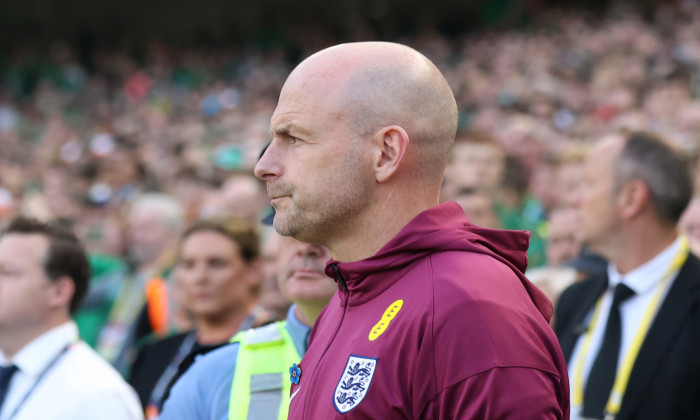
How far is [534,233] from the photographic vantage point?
20.5ft

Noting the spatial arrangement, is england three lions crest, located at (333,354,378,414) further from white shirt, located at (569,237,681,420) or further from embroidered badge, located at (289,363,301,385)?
white shirt, located at (569,237,681,420)

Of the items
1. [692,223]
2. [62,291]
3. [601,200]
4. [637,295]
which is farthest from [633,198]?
[62,291]

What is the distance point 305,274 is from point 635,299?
1392 mm

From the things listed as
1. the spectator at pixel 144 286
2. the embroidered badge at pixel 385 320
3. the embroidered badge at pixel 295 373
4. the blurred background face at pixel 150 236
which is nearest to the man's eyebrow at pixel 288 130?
the embroidered badge at pixel 385 320

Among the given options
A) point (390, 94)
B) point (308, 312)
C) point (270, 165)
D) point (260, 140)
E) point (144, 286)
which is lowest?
point (144, 286)

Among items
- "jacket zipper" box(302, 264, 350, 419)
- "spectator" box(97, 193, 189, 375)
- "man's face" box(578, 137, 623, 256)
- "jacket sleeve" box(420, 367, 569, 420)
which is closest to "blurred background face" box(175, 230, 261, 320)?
"spectator" box(97, 193, 189, 375)

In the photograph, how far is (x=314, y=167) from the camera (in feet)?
6.85

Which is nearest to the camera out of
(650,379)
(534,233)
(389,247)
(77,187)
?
(389,247)

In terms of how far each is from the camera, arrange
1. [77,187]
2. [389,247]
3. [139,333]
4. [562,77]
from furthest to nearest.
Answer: [562,77] → [77,187] → [139,333] → [389,247]

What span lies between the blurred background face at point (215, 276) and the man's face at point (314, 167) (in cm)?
239

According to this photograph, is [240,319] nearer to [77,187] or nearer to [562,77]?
[77,187]

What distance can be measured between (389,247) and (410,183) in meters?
0.17

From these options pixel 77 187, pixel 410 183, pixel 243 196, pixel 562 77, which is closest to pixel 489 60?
pixel 562 77

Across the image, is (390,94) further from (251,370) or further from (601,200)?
(601,200)
